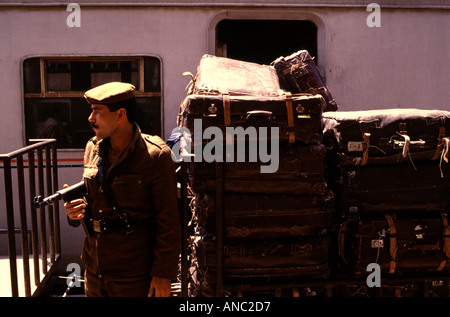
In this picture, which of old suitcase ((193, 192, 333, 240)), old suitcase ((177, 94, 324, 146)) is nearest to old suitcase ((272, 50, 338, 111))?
old suitcase ((177, 94, 324, 146))

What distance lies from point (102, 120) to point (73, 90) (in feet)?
10.5

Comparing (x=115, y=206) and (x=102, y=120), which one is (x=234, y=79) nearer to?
(x=102, y=120)

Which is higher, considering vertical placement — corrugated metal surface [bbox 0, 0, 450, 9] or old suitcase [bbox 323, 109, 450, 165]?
corrugated metal surface [bbox 0, 0, 450, 9]

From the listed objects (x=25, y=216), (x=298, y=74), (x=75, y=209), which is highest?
(x=298, y=74)

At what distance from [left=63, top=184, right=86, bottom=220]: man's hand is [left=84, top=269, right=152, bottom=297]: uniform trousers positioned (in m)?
Answer: 0.40

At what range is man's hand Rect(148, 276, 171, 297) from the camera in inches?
108

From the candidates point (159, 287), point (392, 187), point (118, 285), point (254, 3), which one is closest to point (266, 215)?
point (159, 287)

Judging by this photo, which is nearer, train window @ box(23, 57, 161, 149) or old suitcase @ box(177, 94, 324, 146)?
old suitcase @ box(177, 94, 324, 146)

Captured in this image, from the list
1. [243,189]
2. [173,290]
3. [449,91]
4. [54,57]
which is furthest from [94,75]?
[449,91]

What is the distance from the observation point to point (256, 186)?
3.06 m

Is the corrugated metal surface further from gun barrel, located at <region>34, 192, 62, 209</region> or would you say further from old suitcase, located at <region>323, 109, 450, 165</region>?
gun barrel, located at <region>34, 192, 62, 209</region>

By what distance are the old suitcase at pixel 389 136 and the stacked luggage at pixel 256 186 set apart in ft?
0.71

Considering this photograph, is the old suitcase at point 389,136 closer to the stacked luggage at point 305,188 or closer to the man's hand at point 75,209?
the stacked luggage at point 305,188

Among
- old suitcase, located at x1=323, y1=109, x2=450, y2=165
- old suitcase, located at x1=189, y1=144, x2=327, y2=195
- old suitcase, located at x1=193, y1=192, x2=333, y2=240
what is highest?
old suitcase, located at x1=323, y1=109, x2=450, y2=165
